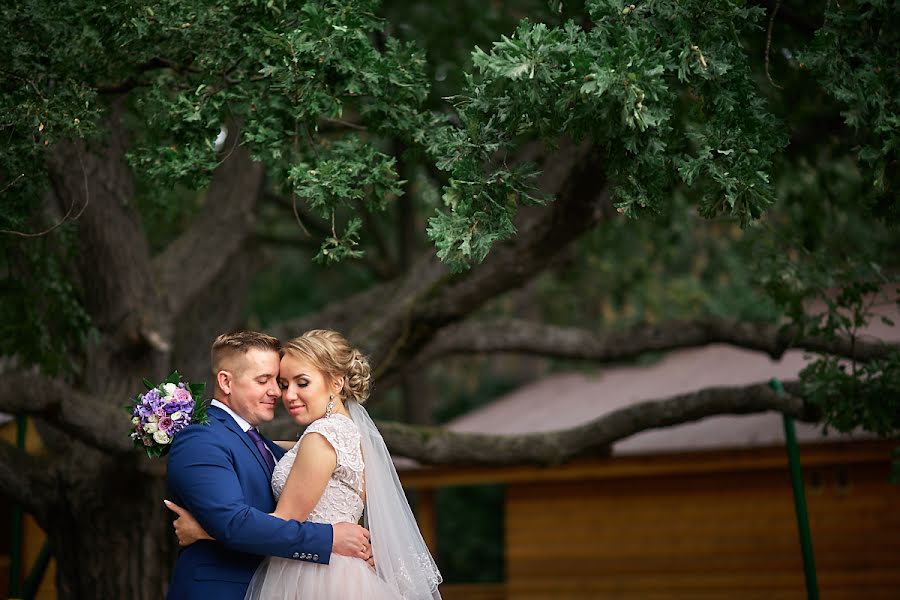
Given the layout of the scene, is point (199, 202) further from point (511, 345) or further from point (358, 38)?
point (358, 38)

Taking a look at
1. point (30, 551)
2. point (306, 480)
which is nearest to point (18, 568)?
point (306, 480)

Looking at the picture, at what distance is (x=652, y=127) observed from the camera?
504cm

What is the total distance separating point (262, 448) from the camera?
5.36m

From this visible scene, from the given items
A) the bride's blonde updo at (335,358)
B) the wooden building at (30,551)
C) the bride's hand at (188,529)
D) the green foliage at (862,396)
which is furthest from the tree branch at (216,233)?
the green foliage at (862,396)

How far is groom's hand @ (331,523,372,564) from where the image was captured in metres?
4.98

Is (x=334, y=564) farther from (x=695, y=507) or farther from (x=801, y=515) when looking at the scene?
(x=695, y=507)

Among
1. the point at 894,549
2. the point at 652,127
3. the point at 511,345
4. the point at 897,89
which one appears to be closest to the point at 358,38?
the point at 652,127

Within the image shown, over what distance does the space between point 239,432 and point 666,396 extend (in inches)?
376

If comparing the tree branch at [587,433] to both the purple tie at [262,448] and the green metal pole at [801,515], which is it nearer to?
the green metal pole at [801,515]

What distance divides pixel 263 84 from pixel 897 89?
3.42m

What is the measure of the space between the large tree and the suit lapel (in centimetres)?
102

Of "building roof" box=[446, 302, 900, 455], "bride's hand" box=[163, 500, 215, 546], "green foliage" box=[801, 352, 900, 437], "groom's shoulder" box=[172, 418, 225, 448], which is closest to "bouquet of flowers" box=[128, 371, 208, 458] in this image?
"groom's shoulder" box=[172, 418, 225, 448]

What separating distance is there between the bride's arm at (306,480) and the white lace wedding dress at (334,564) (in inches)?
2.9

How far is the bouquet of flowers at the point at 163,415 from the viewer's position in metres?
5.14
